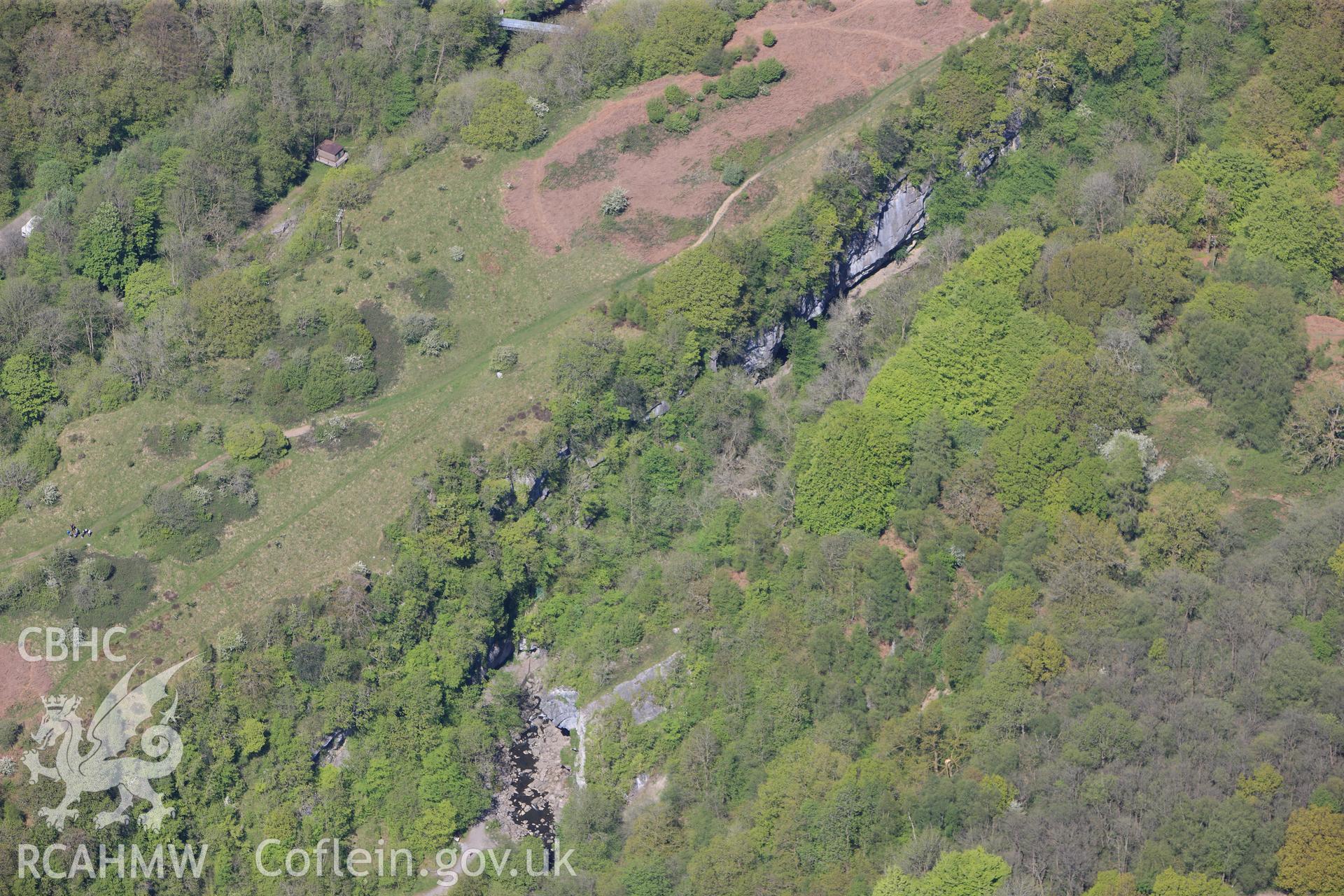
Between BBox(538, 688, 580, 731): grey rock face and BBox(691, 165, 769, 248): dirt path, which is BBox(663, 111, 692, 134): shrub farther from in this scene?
BBox(538, 688, 580, 731): grey rock face

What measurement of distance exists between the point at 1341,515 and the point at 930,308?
1282 inches

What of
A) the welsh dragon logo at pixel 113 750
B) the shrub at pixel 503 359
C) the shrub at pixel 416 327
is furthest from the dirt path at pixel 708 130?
the welsh dragon logo at pixel 113 750

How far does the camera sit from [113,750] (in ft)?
493

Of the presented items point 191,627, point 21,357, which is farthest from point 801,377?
point 21,357

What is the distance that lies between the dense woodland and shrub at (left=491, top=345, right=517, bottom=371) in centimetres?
411

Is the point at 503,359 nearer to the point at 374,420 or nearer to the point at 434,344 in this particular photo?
the point at 434,344

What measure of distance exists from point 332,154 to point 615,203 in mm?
24790

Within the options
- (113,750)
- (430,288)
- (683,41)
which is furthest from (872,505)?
(113,750)

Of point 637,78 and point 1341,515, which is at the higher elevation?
point 637,78

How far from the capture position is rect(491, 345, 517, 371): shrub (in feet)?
541

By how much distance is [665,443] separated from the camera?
16350 cm

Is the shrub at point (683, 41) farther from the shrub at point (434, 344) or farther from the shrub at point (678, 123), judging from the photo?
the shrub at point (434, 344)

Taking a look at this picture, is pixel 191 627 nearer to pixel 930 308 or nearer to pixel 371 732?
pixel 371 732

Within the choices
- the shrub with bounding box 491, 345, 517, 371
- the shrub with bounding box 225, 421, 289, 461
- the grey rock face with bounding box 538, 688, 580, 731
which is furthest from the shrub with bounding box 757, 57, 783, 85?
the grey rock face with bounding box 538, 688, 580, 731
